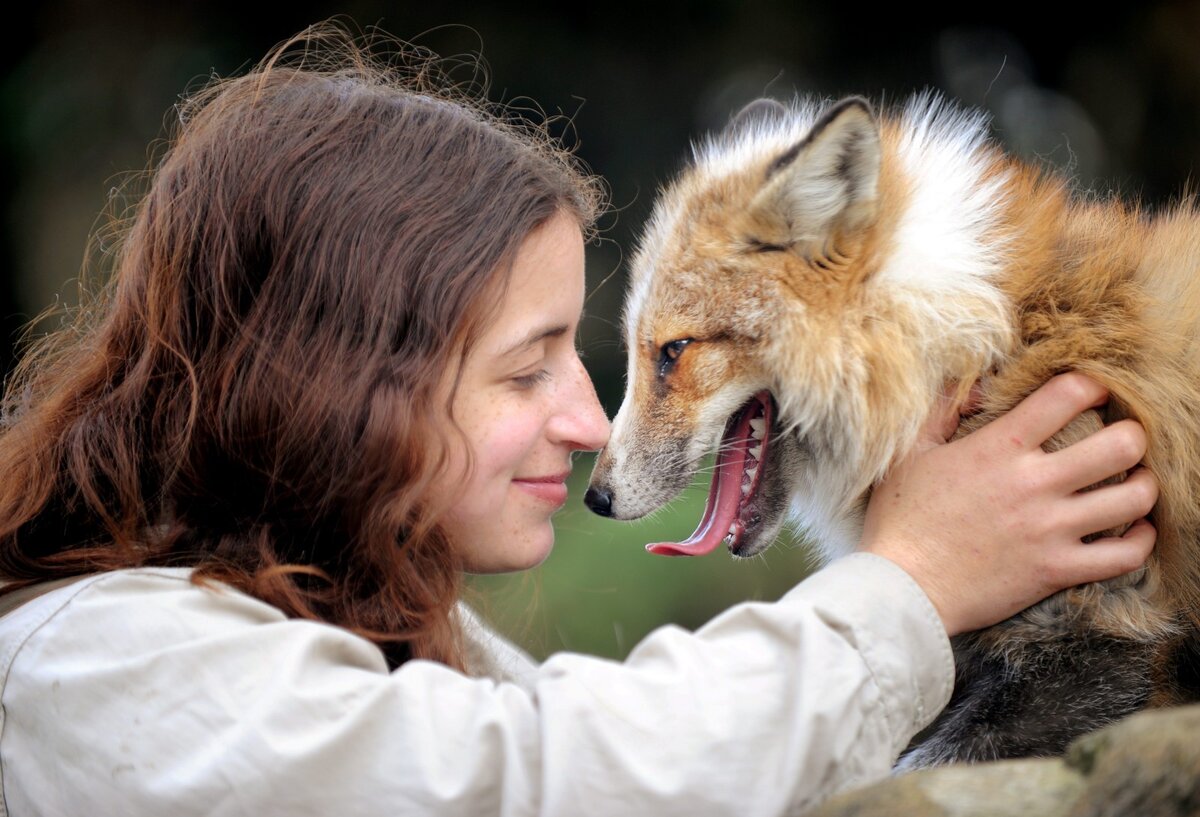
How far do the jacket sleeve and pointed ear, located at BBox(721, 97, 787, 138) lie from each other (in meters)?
1.74

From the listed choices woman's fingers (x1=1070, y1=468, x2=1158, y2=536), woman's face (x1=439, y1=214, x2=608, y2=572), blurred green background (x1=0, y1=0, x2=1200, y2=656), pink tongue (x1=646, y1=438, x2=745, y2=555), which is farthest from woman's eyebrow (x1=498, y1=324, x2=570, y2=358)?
blurred green background (x1=0, y1=0, x2=1200, y2=656)

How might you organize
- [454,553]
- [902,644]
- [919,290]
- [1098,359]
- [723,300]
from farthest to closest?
[723,300]
[919,290]
[1098,359]
[454,553]
[902,644]

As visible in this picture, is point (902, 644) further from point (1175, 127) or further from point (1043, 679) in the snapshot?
point (1175, 127)

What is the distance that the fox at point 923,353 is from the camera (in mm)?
2057

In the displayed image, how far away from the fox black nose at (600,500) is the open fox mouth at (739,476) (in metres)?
0.18

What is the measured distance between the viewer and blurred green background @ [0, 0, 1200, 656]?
5738 mm

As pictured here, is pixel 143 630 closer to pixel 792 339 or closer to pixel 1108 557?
pixel 792 339

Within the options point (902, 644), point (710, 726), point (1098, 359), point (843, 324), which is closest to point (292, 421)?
point (710, 726)

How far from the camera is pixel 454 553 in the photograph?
183 centimetres

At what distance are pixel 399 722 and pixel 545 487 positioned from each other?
0.65m

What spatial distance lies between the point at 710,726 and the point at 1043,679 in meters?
1.06

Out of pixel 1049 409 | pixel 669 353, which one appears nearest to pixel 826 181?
pixel 669 353

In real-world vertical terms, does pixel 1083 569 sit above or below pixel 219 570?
above

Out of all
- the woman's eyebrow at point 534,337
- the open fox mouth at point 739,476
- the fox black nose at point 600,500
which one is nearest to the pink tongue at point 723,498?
the open fox mouth at point 739,476
